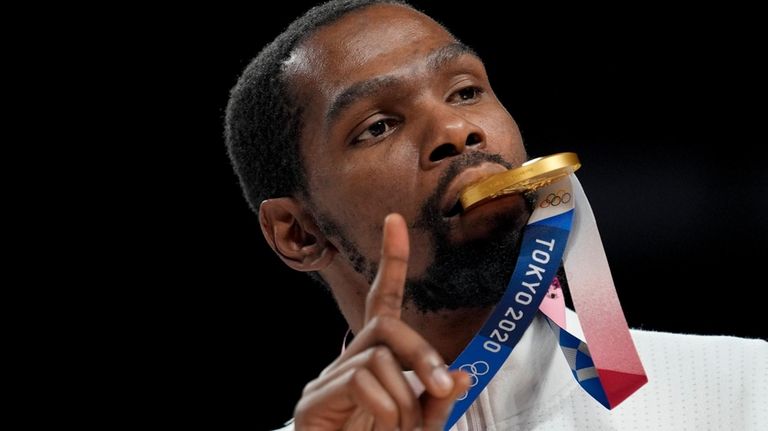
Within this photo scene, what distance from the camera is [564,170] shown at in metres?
1.88

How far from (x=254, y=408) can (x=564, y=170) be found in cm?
184

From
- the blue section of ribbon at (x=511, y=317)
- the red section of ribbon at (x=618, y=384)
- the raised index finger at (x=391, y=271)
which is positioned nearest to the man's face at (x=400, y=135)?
the blue section of ribbon at (x=511, y=317)

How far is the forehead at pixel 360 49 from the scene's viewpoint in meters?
2.15

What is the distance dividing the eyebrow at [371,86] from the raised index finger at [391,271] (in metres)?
0.71

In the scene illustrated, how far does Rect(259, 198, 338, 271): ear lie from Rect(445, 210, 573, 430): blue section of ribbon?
1.59 ft

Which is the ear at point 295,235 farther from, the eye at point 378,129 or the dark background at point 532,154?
the dark background at point 532,154

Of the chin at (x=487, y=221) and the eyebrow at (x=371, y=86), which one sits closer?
the chin at (x=487, y=221)

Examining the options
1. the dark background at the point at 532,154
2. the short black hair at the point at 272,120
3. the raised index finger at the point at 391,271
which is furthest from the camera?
the dark background at the point at 532,154

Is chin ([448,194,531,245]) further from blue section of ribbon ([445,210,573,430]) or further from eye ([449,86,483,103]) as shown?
eye ([449,86,483,103])

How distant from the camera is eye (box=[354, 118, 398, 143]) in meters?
2.11

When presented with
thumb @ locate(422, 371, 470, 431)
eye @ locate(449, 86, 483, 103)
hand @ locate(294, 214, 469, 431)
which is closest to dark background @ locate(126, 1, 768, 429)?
eye @ locate(449, 86, 483, 103)

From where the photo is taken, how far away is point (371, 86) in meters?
2.11

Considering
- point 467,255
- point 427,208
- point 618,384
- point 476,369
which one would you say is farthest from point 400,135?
point 618,384

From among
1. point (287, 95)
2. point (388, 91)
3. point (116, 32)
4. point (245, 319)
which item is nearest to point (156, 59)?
point (116, 32)
